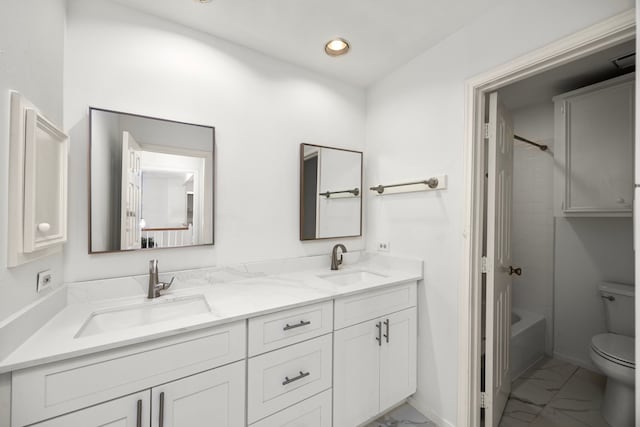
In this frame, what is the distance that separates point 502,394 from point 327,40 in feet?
8.34

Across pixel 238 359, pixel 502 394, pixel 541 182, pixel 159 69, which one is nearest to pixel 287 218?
pixel 238 359

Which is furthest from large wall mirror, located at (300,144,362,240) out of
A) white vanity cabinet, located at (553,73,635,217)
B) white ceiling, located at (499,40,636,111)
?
white vanity cabinet, located at (553,73,635,217)

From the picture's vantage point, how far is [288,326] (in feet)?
4.40

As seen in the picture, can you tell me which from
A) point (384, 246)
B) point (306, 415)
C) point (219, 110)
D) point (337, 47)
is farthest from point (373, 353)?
point (337, 47)

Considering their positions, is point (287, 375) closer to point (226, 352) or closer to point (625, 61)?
point (226, 352)

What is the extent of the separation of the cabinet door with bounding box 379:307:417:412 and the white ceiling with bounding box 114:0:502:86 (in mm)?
1751

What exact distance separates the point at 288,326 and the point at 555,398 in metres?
2.10

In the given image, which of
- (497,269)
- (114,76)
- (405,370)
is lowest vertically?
(405,370)

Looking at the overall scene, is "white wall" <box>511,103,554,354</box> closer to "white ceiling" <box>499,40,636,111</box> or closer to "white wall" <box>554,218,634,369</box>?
"white wall" <box>554,218,634,369</box>

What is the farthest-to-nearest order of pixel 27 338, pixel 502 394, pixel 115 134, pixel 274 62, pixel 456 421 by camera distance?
pixel 274 62, pixel 502 394, pixel 456 421, pixel 115 134, pixel 27 338

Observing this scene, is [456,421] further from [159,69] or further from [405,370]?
[159,69]

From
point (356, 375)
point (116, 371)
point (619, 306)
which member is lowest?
point (356, 375)

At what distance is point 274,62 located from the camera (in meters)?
1.93

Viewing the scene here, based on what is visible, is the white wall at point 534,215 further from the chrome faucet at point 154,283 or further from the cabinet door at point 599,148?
the chrome faucet at point 154,283
